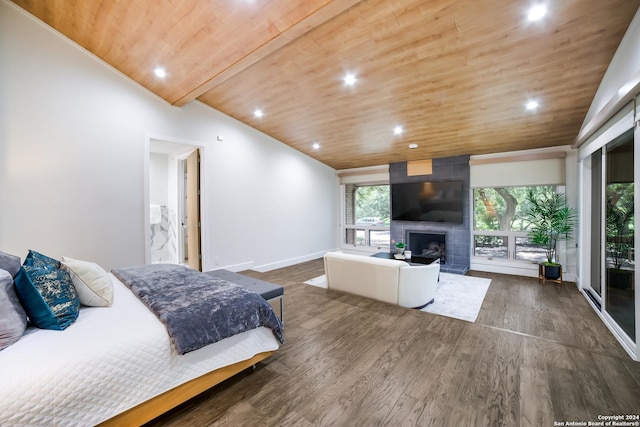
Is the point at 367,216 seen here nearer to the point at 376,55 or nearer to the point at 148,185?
the point at 376,55

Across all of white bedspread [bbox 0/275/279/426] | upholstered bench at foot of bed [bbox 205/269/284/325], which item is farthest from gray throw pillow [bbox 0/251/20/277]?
upholstered bench at foot of bed [bbox 205/269/284/325]

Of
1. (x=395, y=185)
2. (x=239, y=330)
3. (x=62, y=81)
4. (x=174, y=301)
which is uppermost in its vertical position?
(x=62, y=81)

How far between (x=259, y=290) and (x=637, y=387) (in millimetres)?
2975

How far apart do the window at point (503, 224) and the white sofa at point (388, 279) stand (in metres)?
2.75

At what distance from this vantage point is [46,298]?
162 cm

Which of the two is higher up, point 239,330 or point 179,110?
point 179,110

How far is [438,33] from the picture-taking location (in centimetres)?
266

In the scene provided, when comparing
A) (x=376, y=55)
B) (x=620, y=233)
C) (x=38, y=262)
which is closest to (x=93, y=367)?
(x=38, y=262)

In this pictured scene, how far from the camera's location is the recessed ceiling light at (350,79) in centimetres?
345

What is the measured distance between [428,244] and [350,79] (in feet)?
13.9

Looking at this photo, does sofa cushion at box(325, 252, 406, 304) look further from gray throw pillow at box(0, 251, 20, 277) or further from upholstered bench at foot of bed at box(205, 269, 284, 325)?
gray throw pillow at box(0, 251, 20, 277)

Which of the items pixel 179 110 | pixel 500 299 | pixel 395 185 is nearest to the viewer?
pixel 500 299

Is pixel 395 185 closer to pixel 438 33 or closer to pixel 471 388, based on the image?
pixel 438 33

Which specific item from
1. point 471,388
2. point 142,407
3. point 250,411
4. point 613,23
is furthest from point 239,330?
point 613,23
